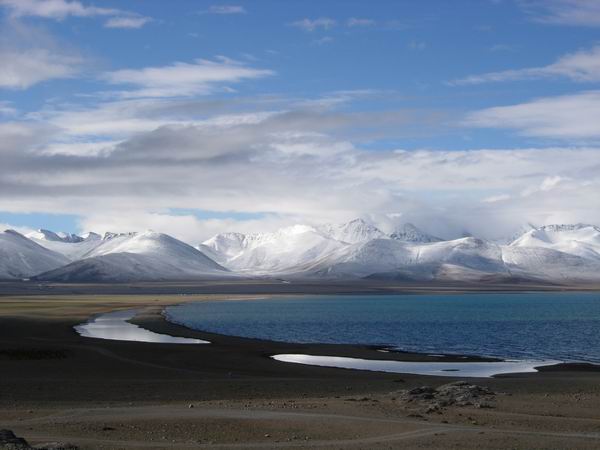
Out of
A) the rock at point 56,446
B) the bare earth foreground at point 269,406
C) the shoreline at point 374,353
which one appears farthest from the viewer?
the shoreline at point 374,353

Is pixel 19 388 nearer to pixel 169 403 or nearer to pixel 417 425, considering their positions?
pixel 169 403

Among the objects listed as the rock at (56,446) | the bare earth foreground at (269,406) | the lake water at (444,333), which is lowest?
the lake water at (444,333)

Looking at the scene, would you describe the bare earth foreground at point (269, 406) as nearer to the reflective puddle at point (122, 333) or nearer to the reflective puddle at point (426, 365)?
the reflective puddle at point (426, 365)

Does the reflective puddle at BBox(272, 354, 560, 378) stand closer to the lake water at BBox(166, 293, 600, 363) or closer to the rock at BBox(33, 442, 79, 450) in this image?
the lake water at BBox(166, 293, 600, 363)

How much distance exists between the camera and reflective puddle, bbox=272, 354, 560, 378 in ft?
177

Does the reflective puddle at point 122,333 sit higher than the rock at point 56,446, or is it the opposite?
the rock at point 56,446

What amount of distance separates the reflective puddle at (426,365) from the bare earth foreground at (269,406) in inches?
121

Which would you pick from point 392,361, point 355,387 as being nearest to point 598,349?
point 392,361

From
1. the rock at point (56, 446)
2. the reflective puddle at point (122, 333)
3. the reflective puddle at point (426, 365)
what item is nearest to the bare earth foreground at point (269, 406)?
the rock at point (56, 446)

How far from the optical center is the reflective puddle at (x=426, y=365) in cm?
5409

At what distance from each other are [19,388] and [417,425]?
67.1 feet

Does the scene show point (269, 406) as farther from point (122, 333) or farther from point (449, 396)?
point (122, 333)

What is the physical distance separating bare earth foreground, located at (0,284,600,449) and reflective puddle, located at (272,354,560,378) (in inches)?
121

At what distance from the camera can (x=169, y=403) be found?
35.0 metres
